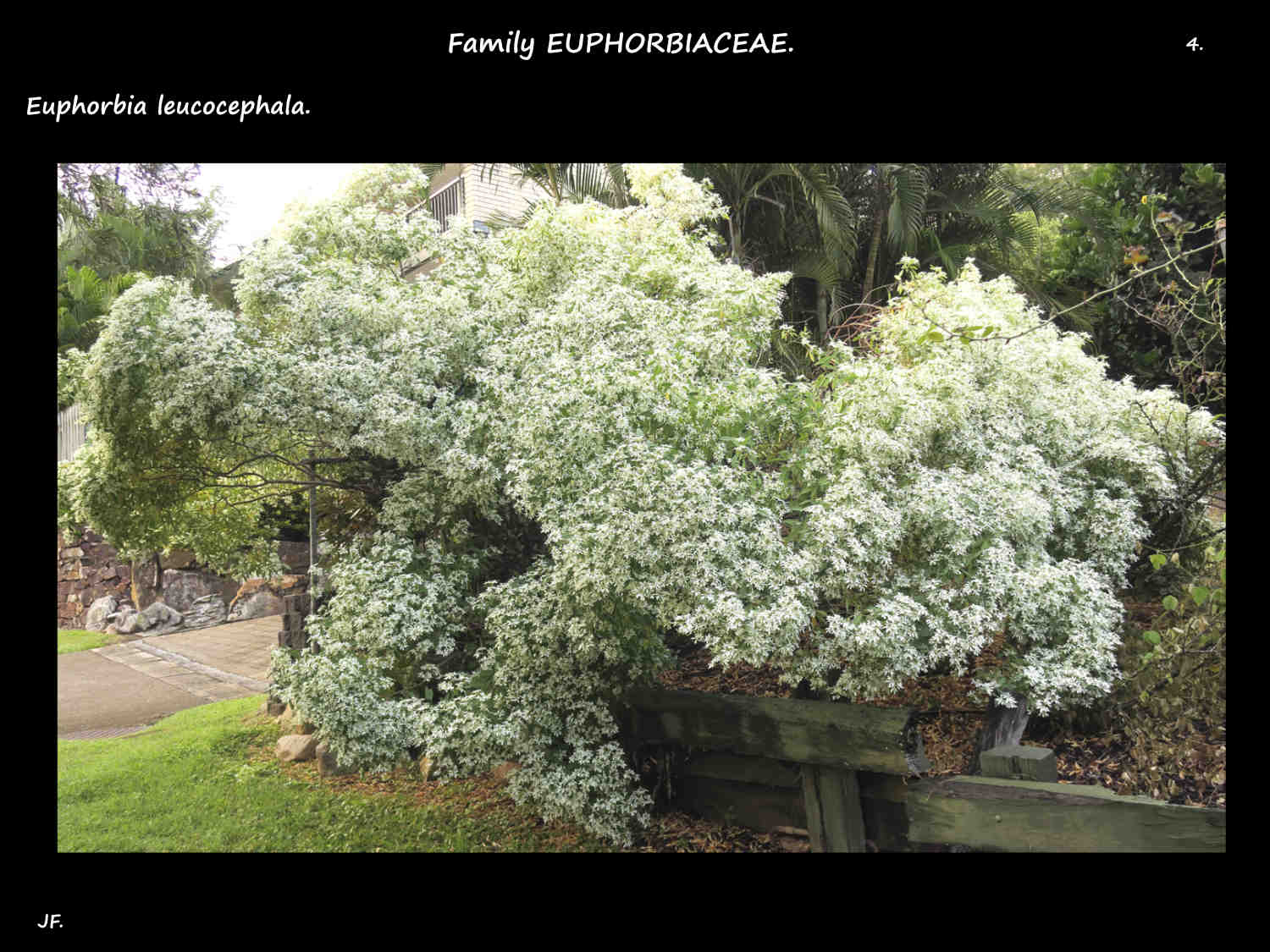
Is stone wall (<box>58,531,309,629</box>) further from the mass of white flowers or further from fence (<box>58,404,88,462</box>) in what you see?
the mass of white flowers

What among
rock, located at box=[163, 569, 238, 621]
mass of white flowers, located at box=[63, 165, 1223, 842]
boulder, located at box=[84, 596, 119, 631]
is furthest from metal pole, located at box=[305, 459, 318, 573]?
boulder, located at box=[84, 596, 119, 631]

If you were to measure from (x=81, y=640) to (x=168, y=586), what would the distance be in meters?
1.42

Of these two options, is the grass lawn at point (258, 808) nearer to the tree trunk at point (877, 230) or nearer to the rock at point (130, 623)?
the rock at point (130, 623)

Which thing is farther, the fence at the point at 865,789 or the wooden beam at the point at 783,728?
the wooden beam at the point at 783,728

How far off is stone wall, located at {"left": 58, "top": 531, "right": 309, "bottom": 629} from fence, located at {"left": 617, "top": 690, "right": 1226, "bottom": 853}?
10.1m

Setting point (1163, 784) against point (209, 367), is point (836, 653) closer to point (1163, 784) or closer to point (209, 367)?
point (1163, 784)

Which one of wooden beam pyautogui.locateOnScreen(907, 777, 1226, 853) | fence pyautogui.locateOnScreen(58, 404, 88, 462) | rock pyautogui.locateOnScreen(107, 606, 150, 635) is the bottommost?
rock pyautogui.locateOnScreen(107, 606, 150, 635)

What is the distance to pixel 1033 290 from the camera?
10906mm

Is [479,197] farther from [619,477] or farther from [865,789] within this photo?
[865,789]

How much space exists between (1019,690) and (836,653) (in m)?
0.93

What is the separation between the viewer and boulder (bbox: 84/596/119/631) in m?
14.0

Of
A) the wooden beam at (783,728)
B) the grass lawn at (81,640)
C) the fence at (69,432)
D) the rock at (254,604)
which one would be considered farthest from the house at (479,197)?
the wooden beam at (783,728)

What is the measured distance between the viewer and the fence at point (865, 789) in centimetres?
358
